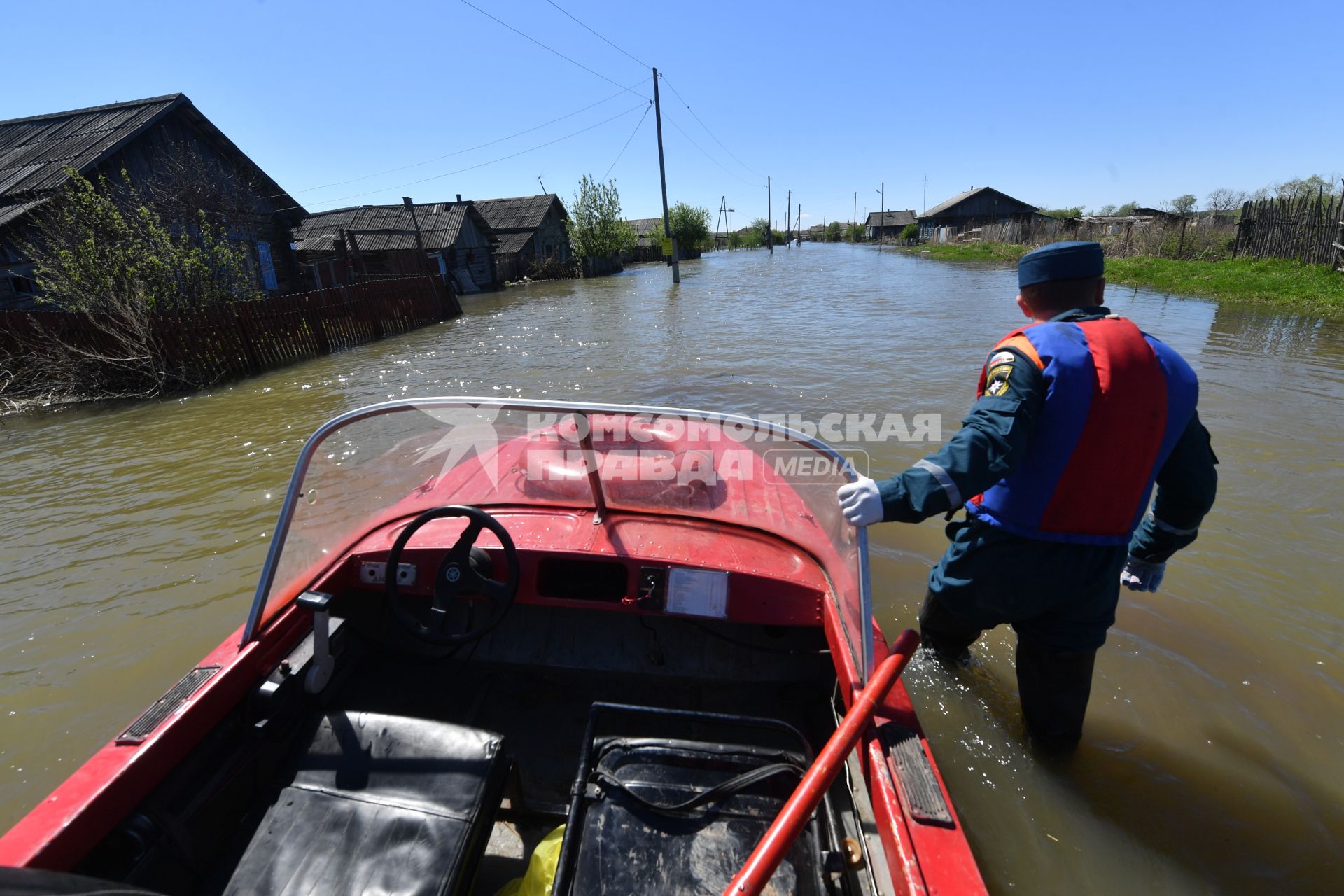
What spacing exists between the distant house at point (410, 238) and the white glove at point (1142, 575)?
26726 millimetres

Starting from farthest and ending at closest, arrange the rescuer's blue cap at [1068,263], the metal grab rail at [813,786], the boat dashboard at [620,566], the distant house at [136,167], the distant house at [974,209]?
the distant house at [974,209]
the distant house at [136,167]
the boat dashboard at [620,566]
the rescuer's blue cap at [1068,263]
the metal grab rail at [813,786]

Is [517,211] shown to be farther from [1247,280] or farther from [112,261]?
[1247,280]

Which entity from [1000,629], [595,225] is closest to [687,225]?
[595,225]

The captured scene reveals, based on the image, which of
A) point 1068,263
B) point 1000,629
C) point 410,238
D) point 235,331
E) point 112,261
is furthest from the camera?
point 410,238

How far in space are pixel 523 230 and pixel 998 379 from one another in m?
37.2

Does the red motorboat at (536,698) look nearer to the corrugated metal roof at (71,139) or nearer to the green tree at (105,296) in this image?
the green tree at (105,296)

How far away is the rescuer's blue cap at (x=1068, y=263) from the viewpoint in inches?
84.7

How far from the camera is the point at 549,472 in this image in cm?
285

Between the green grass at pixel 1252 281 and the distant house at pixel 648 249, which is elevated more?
the distant house at pixel 648 249

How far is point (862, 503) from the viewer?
70.4 inches

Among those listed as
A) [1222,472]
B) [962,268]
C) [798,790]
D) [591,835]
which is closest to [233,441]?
[591,835]

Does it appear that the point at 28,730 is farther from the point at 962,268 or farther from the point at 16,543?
the point at 962,268

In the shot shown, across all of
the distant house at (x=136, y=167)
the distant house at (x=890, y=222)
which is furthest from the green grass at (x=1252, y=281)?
the distant house at (x=890, y=222)

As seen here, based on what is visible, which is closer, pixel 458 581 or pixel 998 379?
pixel 998 379
